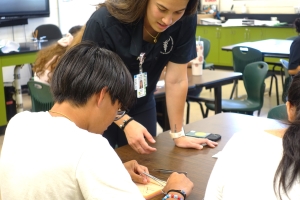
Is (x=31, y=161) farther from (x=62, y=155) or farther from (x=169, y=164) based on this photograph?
(x=169, y=164)

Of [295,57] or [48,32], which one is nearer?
[295,57]

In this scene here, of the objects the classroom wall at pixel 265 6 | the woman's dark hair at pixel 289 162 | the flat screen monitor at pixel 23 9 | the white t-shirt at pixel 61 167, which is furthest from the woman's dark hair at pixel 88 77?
the classroom wall at pixel 265 6

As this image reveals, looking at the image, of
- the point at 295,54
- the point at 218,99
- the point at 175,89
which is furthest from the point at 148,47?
the point at 295,54

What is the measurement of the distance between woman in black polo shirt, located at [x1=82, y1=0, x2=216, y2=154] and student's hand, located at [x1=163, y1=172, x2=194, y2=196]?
233 mm

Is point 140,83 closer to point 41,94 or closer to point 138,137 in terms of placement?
point 138,137

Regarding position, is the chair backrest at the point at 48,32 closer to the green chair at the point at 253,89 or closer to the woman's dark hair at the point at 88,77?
the green chair at the point at 253,89

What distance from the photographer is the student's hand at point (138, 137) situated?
1.64 m

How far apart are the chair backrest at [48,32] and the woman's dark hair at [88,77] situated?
5094 millimetres

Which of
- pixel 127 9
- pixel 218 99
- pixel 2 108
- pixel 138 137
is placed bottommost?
pixel 2 108

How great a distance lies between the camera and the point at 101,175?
3.26 ft

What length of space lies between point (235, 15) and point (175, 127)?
6429mm

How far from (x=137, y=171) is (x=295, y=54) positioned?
112 inches

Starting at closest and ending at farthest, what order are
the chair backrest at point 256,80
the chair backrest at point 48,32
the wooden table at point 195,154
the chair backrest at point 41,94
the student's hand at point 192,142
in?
the wooden table at point 195,154 → the student's hand at point 192,142 → the chair backrest at point 41,94 → the chair backrest at point 256,80 → the chair backrest at point 48,32

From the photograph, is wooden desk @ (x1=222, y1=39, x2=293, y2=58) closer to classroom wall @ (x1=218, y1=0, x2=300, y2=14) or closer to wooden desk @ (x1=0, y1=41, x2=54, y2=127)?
classroom wall @ (x1=218, y1=0, x2=300, y2=14)
